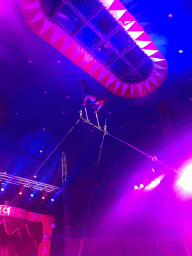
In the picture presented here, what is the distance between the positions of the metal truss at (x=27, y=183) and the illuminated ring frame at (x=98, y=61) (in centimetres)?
582

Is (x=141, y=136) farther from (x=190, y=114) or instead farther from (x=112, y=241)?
(x=112, y=241)

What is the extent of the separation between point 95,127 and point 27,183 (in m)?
5.13

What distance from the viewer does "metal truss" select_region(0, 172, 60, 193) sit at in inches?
303

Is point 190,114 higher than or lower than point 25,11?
lower

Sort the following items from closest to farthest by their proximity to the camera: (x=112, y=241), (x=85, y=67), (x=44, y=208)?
(x=85, y=67) → (x=112, y=241) → (x=44, y=208)

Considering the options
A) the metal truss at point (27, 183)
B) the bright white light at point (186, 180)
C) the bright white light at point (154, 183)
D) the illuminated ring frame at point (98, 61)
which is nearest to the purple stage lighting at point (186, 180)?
the bright white light at point (186, 180)

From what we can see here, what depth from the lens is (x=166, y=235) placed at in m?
6.39

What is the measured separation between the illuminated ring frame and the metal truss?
19.1 ft

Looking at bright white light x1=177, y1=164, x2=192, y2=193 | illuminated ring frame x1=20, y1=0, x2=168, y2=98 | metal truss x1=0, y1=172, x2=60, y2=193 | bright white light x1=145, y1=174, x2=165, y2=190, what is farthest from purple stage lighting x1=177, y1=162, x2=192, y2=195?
metal truss x1=0, y1=172, x2=60, y2=193

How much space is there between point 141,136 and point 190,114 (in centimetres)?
200

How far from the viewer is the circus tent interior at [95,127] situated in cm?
416

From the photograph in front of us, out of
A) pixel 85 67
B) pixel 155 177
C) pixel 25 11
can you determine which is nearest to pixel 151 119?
pixel 155 177

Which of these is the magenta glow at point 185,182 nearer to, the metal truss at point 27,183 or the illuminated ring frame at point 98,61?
the illuminated ring frame at point 98,61

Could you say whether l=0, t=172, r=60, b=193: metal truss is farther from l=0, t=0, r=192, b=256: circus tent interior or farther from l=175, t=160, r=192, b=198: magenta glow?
l=175, t=160, r=192, b=198: magenta glow
